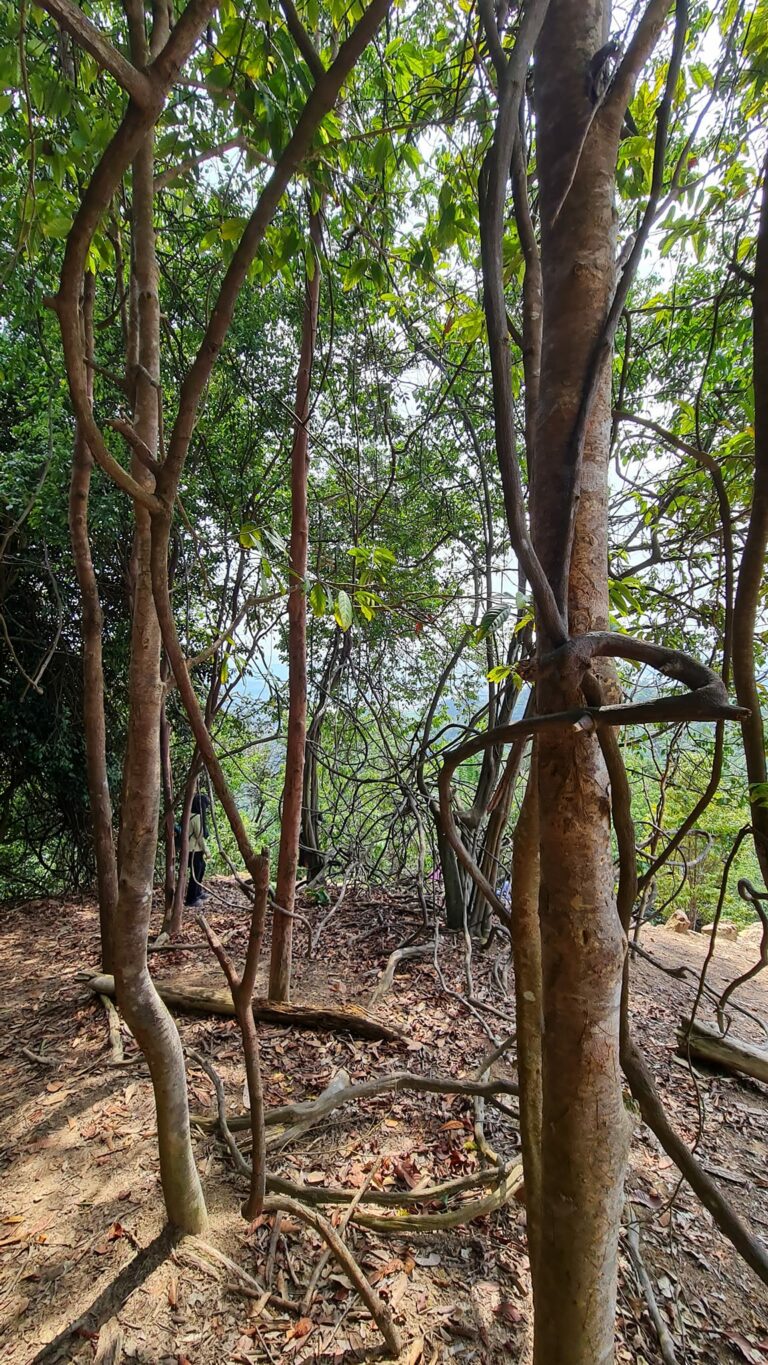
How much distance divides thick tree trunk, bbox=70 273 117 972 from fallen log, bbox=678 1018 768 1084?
2.77 m

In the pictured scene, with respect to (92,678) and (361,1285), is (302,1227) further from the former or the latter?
(92,678)

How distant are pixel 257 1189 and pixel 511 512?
1602 mm

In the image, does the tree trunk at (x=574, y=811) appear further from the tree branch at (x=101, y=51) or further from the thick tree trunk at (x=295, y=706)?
the thick tree trunk at (x=295, y=706)

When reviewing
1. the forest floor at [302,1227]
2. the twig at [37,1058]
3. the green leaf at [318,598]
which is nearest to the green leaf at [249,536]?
the green leaf at [318,598]

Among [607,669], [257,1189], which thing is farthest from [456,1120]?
[607,669]

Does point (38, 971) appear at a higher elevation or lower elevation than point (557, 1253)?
lower

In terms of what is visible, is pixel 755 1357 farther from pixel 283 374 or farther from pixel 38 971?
pixel 283 374

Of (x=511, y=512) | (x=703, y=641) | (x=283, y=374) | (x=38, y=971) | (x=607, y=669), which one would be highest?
(x=283, y=374)

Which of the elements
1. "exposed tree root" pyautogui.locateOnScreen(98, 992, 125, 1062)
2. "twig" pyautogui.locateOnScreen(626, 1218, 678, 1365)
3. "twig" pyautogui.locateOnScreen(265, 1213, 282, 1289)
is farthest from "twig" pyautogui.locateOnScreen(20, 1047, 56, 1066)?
"twig" pyautogui.locateOnScreen(626, 1218, 678, 1365)

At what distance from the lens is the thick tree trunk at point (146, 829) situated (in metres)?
1.35

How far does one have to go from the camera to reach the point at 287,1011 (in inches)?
108

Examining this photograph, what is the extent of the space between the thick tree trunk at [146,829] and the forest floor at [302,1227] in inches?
8.6

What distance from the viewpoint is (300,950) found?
3.73m

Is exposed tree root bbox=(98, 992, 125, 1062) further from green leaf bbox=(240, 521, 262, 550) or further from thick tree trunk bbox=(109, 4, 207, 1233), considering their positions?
green leaf bbox=(240, 521, 262, 550)
